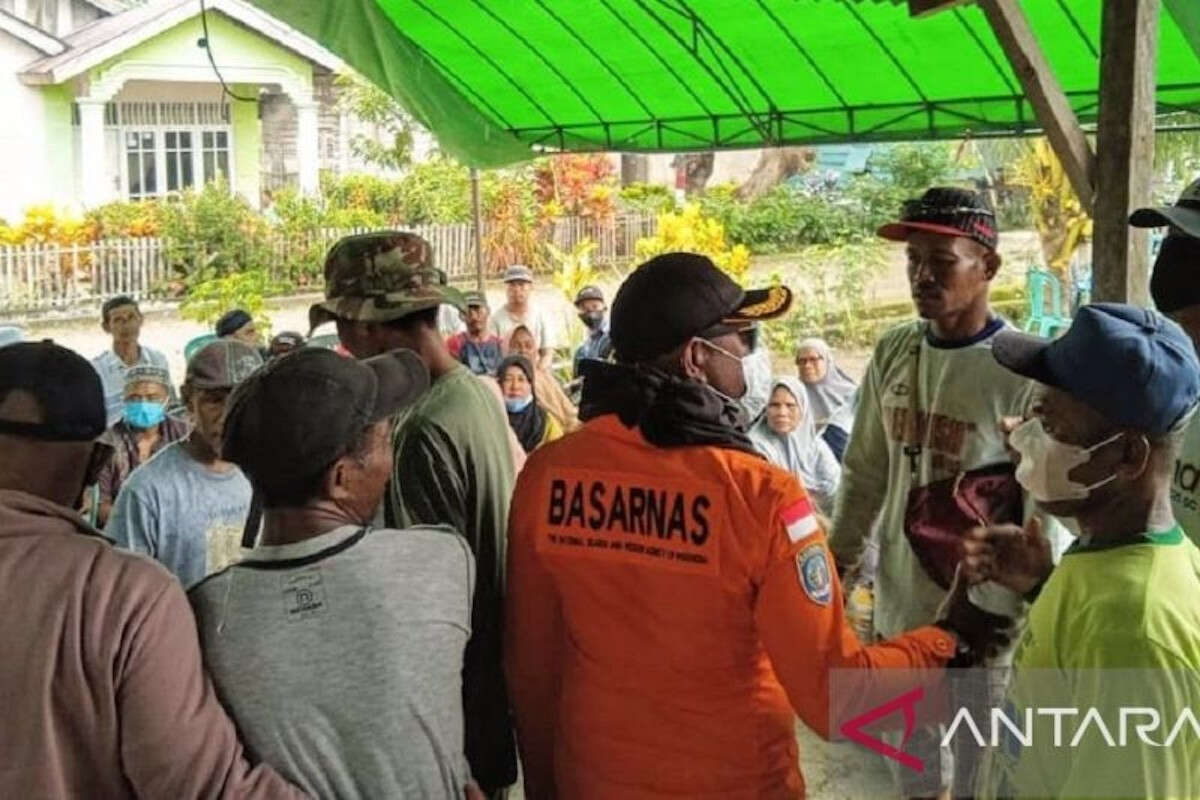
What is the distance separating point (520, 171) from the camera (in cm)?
1847

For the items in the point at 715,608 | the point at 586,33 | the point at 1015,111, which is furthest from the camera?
the point at 586,33

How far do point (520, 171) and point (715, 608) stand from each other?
17.1m

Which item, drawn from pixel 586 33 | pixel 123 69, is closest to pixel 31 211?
pixel 123 69

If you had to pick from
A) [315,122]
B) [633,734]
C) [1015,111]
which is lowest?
[633,734]

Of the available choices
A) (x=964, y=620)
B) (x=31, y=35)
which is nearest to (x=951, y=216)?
(x=964, y=620)

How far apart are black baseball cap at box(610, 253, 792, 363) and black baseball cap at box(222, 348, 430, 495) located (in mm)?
479

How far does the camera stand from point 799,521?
1.84 metres

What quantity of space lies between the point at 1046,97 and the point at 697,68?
8.67 feet

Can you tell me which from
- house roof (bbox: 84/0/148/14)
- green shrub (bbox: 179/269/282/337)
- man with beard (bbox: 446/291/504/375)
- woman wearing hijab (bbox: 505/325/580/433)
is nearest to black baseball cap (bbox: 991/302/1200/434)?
woman wearing hijab (bbox: 505/325/580/433)

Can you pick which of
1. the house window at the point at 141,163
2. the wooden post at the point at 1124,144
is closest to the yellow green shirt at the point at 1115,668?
the wooden post at the point at 1124,144

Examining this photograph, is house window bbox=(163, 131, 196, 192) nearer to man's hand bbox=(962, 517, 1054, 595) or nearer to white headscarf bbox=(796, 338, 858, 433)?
white headscarf bbox=(796, 338, 858, 433)

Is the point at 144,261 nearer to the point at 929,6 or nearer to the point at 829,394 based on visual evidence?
the point at 829,394

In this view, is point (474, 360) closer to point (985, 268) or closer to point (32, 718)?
point (985, 268)

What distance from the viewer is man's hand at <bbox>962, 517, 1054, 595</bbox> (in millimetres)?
1958
